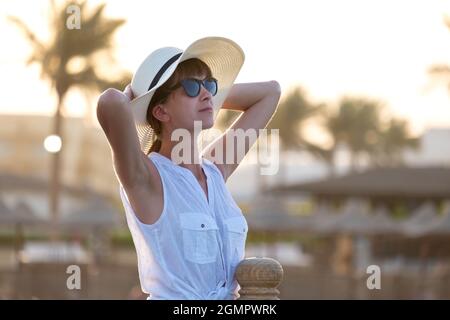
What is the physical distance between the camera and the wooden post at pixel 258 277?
3.91 metres

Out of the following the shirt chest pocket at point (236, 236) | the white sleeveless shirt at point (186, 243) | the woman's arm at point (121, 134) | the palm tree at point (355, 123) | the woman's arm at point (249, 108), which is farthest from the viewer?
the palm tree at point (355, 123)

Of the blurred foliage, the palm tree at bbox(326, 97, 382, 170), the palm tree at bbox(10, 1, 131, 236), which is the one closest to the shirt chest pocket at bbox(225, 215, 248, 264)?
the palm tree at bbox(10, 1, 131, 236)

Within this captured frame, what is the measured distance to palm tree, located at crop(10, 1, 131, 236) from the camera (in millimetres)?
42969

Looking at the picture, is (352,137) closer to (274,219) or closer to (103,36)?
(103,36)

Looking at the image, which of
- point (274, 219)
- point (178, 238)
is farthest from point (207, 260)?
point (274, 219)

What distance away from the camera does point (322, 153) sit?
7331cm

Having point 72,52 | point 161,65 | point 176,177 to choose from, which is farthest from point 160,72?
point 72,52

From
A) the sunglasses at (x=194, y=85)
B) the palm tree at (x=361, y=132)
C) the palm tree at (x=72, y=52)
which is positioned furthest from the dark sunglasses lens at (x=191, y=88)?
the palm tree at (x=361, y=132)

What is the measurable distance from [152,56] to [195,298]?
2.72 ft

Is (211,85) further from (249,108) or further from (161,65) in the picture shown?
(249,108)

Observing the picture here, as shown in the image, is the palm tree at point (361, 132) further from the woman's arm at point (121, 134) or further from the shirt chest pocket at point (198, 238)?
the woman's arm at point (121, 134)

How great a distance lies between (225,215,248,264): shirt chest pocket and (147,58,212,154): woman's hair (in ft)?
1.28

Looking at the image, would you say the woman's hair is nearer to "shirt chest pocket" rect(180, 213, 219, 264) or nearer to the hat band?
the hat band

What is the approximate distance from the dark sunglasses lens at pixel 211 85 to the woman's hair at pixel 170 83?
1.4 inches
